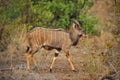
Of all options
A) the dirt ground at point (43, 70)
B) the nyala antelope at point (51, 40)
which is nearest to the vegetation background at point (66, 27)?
the dirt ground at point (43, 70)

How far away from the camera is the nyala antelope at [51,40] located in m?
16.9

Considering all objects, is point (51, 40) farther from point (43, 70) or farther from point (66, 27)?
point (66, 27)

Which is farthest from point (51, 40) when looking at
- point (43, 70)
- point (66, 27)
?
point (66, 27)

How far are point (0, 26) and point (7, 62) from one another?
112 cm

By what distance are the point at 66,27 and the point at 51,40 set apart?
5625mm

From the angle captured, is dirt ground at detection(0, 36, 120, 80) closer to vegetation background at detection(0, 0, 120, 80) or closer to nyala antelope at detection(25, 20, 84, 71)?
vegetation background at detection(0, 0, 120, 80)

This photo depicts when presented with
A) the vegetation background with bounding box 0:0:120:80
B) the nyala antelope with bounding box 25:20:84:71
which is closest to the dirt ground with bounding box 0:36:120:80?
the vegetation background with bounding box 0:0:120:80

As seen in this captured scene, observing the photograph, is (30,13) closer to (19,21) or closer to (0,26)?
(19,21)

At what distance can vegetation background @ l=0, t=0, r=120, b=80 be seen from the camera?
13789 millimetres

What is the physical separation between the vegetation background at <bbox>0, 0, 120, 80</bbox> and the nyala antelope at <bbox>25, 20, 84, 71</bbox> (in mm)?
363

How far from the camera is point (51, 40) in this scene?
17062 mm

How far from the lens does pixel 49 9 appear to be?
22.0 metres

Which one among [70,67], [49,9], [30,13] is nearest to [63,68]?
[70,67]

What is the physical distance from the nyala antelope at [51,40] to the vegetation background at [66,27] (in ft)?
1.19
